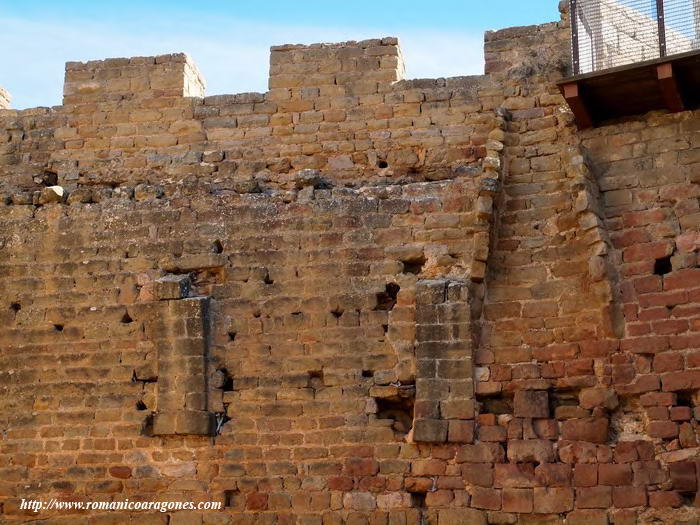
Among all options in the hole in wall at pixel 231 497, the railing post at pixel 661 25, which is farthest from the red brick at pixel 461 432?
the railing post at pixel 661 25

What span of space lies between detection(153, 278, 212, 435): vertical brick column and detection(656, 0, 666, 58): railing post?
163 inches

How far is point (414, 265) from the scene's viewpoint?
959cm

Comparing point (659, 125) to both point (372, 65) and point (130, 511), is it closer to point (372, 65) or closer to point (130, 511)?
point (372, 65)

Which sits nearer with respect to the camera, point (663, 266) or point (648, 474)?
point (648, 474)

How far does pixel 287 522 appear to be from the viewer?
9031 millimetres

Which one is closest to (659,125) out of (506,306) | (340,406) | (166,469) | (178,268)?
(506,306)

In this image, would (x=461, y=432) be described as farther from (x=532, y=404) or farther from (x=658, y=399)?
Result: (x=658, y=399)

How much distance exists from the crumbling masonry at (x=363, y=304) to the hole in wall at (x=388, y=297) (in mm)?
19

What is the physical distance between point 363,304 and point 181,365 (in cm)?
156

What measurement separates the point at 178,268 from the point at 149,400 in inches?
45.2

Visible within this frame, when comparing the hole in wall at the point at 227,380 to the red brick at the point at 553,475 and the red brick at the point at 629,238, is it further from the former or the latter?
the red brick at the point at 629,238

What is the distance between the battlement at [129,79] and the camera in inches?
432

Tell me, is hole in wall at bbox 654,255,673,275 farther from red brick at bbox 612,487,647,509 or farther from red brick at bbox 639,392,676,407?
red brick at bbox 612,487,647,509

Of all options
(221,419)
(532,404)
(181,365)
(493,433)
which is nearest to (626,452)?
(532,404)
